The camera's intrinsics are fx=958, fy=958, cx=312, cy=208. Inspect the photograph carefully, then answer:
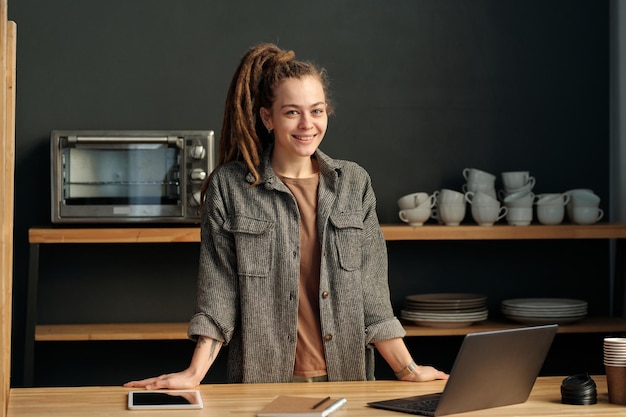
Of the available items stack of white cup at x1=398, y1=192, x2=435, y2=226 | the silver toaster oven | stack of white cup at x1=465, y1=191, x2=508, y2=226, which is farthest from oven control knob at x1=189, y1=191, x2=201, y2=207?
stack of white cup at x1=465, y1=191, x2=508, y2=226

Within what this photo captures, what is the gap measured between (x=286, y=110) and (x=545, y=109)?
2.15 meters

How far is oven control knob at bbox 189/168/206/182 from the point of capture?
3.74 meters

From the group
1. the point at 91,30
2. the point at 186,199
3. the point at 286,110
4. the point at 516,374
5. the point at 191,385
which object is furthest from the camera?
the point at 91,30

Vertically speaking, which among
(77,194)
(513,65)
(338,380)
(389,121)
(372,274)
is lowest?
(338,380)

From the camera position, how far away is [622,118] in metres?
4.22

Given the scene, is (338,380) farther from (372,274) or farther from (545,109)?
(545,109)

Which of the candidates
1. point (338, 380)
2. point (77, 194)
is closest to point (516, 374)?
point (338, 380)

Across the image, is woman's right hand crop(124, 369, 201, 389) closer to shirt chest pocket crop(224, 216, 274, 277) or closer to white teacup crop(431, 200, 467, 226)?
shirt chest pocket crop(224, 216, 274, 277)

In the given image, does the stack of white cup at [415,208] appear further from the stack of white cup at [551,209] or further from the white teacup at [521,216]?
the stack of white cup at [551,209]

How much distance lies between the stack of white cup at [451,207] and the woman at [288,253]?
139cm

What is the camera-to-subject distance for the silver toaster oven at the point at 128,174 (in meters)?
3.74

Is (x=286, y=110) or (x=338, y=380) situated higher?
(x=286, y=110)

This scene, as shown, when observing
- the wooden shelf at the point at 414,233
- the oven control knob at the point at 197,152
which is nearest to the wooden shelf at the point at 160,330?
the wooden shelf at the point at 414,233

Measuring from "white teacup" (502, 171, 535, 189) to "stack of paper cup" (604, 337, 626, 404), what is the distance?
2.11m
